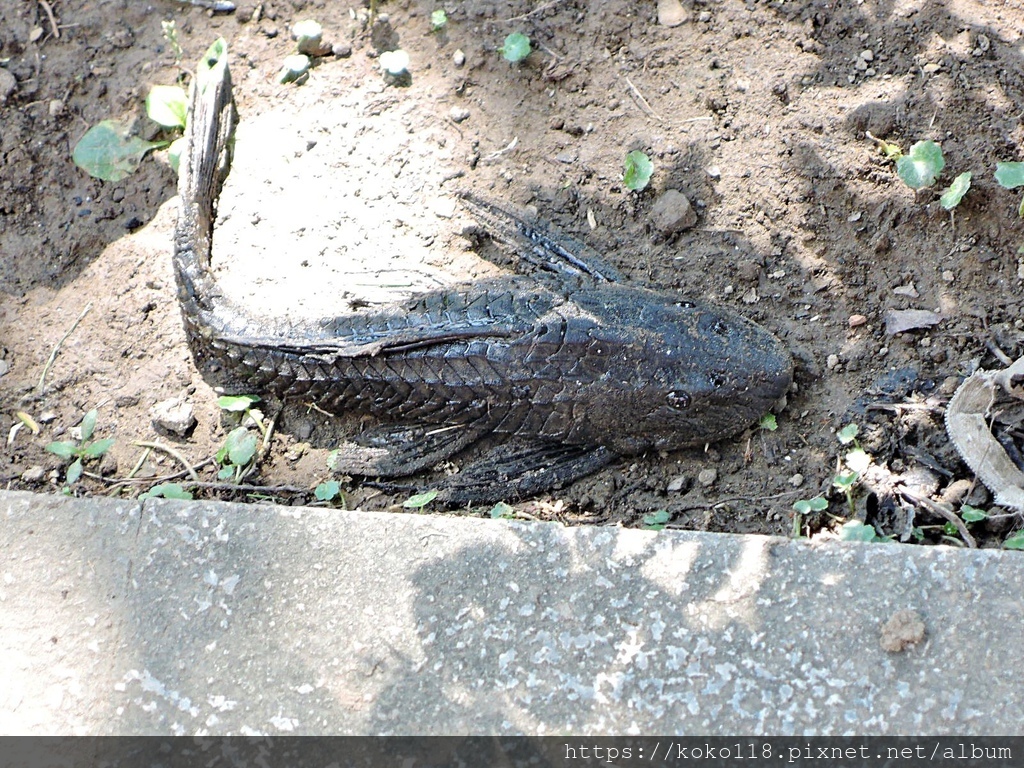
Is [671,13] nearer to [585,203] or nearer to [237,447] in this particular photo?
[585,203]

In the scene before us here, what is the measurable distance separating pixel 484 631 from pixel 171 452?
1.87 meters

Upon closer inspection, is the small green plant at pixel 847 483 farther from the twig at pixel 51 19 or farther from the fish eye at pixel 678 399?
the twig at pixel 51 19

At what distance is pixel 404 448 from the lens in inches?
156

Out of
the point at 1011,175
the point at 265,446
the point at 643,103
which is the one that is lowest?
the point at 265,446

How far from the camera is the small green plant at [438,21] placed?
15.5 feet

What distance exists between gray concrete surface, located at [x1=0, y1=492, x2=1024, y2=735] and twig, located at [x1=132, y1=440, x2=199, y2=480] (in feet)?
2.74

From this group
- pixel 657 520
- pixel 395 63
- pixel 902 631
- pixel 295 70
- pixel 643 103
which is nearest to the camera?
pixel 902 631

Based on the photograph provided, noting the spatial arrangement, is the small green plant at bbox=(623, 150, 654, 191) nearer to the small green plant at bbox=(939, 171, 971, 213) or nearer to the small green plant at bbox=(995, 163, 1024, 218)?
the small green plant at bbox=(939, 171, 971, 213)

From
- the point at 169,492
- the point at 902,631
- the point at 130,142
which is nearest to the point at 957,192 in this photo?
the point at 902,631

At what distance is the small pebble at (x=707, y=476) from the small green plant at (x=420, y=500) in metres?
1.03

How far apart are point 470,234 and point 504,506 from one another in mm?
1266

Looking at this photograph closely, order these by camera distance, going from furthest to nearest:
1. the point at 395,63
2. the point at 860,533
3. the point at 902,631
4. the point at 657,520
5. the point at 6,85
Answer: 1. the point at 6,85
2. the point at 395,63
3. the point at 657,520
4. the point at 860,533
5. the point at 902,631

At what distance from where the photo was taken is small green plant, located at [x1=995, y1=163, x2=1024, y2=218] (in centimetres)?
356

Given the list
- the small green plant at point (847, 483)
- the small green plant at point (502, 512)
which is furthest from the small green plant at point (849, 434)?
the small green plant at point (502, 512)
